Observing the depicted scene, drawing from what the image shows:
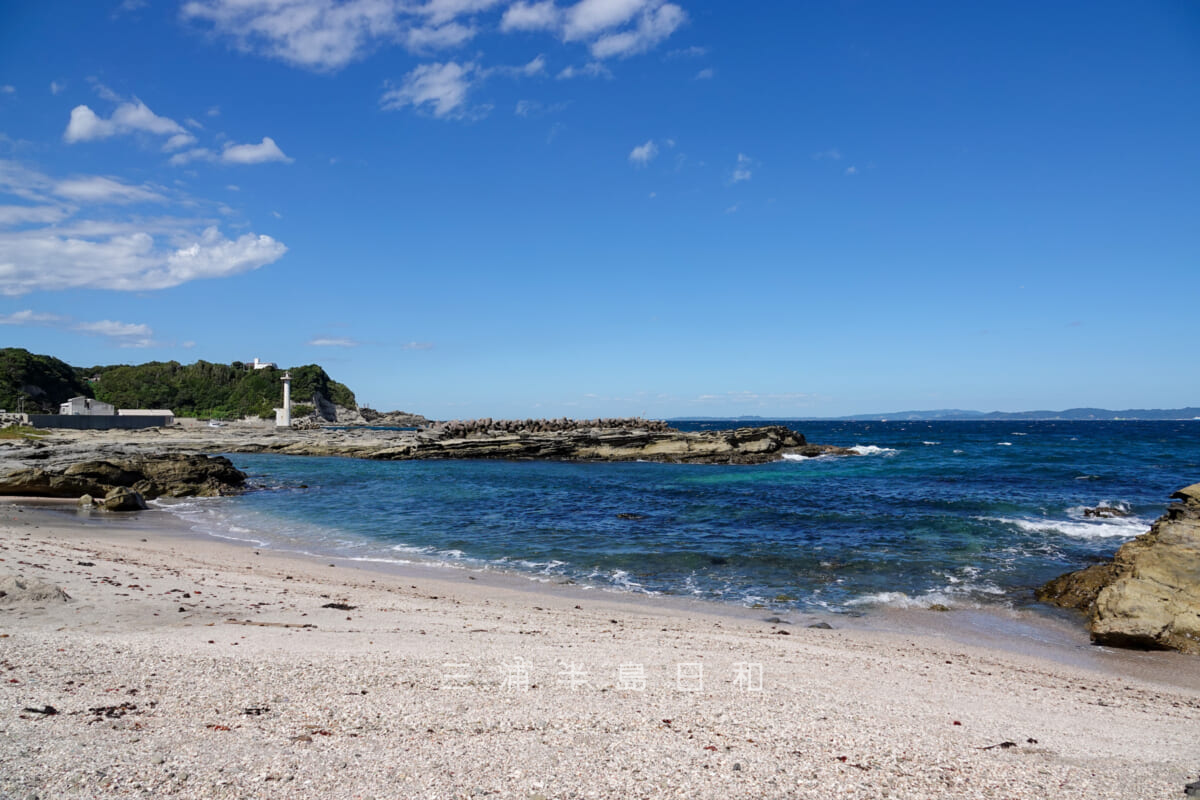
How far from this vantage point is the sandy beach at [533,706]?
445 centimetres

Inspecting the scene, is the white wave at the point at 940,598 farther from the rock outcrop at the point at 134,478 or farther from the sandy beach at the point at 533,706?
the rock outcrop at the point at 134,478

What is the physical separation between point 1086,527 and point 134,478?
35.7 meters

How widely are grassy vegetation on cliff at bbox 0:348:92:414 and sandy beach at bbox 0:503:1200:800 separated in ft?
284

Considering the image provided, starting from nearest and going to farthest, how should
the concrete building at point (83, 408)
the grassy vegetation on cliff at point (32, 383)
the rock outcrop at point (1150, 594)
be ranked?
the rock outcrop at point (1150, 594) < the concrete building at point (83, 408) < the grassy vegetation on cliff at point (32, 383)

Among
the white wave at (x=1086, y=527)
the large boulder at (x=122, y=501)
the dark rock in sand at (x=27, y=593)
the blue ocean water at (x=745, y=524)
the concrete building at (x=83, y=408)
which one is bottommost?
the blue ocean water at (x=745, y=524)

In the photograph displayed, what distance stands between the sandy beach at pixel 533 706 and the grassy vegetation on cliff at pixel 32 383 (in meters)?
Result: 86.6

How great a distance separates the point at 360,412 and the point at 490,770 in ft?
486

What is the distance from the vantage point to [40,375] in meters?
79.7

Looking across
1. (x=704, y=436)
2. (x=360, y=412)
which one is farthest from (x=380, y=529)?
(x=360, y=412)

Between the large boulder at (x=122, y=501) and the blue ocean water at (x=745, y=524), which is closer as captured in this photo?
the blue ocean water at (x=745, y=524)

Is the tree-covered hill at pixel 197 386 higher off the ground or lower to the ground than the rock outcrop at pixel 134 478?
higher

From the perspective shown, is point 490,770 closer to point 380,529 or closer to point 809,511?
point 380,529

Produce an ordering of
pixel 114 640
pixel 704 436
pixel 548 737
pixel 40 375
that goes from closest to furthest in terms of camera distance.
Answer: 1. pixel 548 737
2. pixel 114 640
3. pixel 704 436
4. pixel 40 375

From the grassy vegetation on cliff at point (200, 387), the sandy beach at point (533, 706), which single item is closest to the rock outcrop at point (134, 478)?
the sandy beach at point (533, 706)
